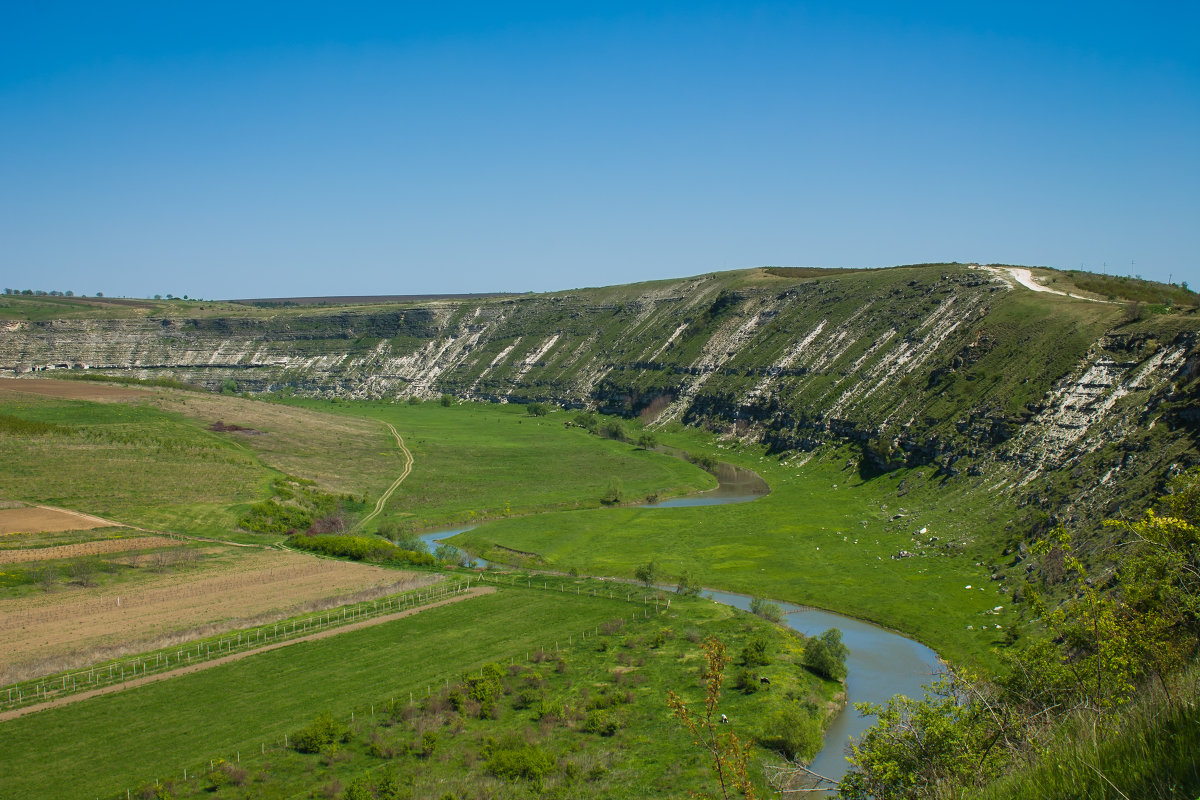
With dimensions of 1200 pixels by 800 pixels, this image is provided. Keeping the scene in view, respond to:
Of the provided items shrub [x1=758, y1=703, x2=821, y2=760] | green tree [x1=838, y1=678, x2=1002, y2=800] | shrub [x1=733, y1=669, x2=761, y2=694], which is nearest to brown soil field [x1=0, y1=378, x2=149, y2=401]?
shrub [x1=733, y1=669, x2=761, y2=694]

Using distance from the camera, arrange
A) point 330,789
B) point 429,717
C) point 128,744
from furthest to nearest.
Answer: point 429,717 < point 128,744 < point 330,789

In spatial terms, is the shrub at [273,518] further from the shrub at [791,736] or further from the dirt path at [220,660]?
the shrub at [791,736]

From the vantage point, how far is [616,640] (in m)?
43.6

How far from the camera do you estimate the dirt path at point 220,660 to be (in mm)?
33562

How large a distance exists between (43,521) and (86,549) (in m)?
7.88

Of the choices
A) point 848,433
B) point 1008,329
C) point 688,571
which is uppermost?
point 1008,329

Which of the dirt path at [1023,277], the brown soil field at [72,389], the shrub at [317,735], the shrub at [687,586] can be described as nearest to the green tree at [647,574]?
the shrub at [687,586]

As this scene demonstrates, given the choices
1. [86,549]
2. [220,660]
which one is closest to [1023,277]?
[220,660]

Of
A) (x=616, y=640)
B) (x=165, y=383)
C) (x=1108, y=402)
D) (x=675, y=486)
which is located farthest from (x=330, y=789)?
(x=165, y=383)

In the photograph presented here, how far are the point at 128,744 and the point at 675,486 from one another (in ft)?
212

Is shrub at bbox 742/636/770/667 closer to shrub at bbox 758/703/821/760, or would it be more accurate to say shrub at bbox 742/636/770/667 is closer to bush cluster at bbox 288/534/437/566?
shrub at bbox 758/703/821/760

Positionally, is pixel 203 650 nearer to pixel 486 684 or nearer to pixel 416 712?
pixel 416 712

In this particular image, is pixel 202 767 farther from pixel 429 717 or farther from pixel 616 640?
pixel 616 640

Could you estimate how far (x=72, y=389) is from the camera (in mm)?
113875
